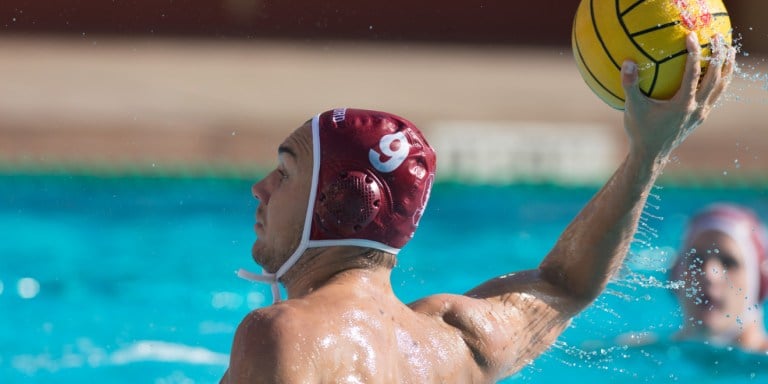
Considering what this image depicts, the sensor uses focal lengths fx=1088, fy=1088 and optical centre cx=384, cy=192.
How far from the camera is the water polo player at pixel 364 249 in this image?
1978 millimetres

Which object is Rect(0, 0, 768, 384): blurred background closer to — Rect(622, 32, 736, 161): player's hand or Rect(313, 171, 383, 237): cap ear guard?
Rect(622, 32, 736, 161): player's hand

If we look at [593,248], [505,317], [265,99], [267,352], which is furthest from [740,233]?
[265,99]

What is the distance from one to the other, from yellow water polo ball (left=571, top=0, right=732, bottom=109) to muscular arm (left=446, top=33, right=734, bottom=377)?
4 cm

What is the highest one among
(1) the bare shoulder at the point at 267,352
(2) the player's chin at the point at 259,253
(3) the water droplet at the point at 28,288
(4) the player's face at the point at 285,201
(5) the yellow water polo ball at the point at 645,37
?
(3) the water droplet at the point at 28,288

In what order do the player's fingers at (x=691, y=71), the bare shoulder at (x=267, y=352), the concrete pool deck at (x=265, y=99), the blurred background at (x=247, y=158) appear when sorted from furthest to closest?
1. the concrete pool deck at (x=265, y=99)
2. the blurred background at (x=247, y=158)
3. the player's fingers at (x=691, y=71)
4. the bare shoulder at (x=267, y=352)

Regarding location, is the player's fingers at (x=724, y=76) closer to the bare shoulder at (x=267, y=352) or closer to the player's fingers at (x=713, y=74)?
the player's fingers at (x=713, y=74)

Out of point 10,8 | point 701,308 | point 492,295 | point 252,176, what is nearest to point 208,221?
point 252,176

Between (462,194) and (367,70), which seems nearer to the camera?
(462,194)

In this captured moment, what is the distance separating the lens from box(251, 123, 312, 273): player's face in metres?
2.22

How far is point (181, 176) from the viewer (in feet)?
24.6

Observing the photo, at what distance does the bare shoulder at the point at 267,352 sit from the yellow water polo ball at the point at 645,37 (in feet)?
3.15

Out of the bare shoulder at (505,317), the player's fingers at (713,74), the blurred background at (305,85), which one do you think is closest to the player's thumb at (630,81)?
the player's fingers at (713,74)

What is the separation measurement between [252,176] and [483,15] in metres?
5.18

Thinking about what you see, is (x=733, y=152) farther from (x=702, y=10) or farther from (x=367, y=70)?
(x=702, y=10)
